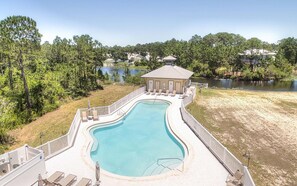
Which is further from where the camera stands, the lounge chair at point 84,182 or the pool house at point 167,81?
the pool house at point 167,81

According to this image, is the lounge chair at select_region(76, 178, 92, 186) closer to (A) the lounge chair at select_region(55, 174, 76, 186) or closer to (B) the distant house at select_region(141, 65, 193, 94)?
(A) the lounge chair at select_region(55, 174, 76, 186)

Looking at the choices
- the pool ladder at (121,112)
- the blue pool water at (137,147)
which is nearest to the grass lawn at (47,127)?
the blue pool water at (137,147)

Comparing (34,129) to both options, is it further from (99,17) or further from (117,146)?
(99,17)

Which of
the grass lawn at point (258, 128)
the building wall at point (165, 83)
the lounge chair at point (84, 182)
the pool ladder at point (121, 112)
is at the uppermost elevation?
the building wall at point (165, 83)

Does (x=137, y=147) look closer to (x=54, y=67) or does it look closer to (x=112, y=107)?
(x=112, y=107)

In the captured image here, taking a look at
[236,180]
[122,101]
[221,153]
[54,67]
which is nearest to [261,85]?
[122,101]

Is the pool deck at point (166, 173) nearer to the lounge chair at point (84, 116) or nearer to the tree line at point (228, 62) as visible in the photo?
the lounge chair at point (84, 116)

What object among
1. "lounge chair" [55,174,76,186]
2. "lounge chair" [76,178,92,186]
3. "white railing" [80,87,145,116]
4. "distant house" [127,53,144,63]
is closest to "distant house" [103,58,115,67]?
"distant house" [127,53,144,63]
